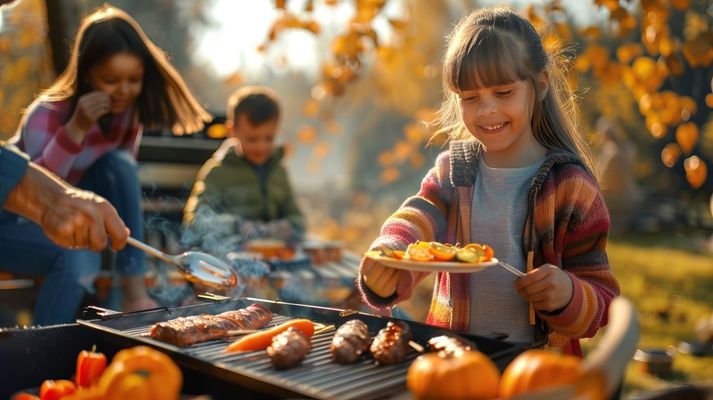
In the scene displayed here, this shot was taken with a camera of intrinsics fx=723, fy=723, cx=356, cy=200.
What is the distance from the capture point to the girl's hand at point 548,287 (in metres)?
2.16

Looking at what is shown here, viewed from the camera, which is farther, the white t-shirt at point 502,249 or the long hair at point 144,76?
the long hair at point 144,76

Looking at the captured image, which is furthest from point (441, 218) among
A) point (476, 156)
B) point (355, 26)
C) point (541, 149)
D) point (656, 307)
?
point (656, 307)

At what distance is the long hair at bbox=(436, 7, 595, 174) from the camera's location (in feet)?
8.16

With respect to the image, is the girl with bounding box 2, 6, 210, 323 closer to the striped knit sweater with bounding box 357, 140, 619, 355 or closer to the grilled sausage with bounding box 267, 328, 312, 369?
the striped knit sweater with bounding box 357, 140, 619, 355

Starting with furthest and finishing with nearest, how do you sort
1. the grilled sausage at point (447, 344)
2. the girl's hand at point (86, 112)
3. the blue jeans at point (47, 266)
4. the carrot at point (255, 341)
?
the girl's hand at point (86, 112) < the blue jeans at point (47, 266) < the carrot at point (255, 341) < the grilled sausage at point (447, 344)

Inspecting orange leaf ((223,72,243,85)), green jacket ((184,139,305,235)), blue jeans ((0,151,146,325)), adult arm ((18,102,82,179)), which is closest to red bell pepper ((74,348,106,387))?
blue jeans ((0,151,146,325))

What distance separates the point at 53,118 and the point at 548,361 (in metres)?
3.85

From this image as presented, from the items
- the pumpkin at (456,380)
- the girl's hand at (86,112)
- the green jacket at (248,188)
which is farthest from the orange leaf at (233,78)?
the pumpkin at (456,380)

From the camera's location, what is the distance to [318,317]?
2604mm

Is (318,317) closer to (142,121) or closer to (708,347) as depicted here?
(142,121)

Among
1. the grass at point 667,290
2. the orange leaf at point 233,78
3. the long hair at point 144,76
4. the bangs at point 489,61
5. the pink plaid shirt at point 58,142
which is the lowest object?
the grass at point 667,290

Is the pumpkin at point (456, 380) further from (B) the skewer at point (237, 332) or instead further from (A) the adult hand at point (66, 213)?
(A) the adult hand at point (66, 213)

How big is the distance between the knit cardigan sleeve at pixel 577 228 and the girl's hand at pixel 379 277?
1.80 ft

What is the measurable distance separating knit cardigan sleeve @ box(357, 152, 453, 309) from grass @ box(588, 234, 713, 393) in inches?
72.4
